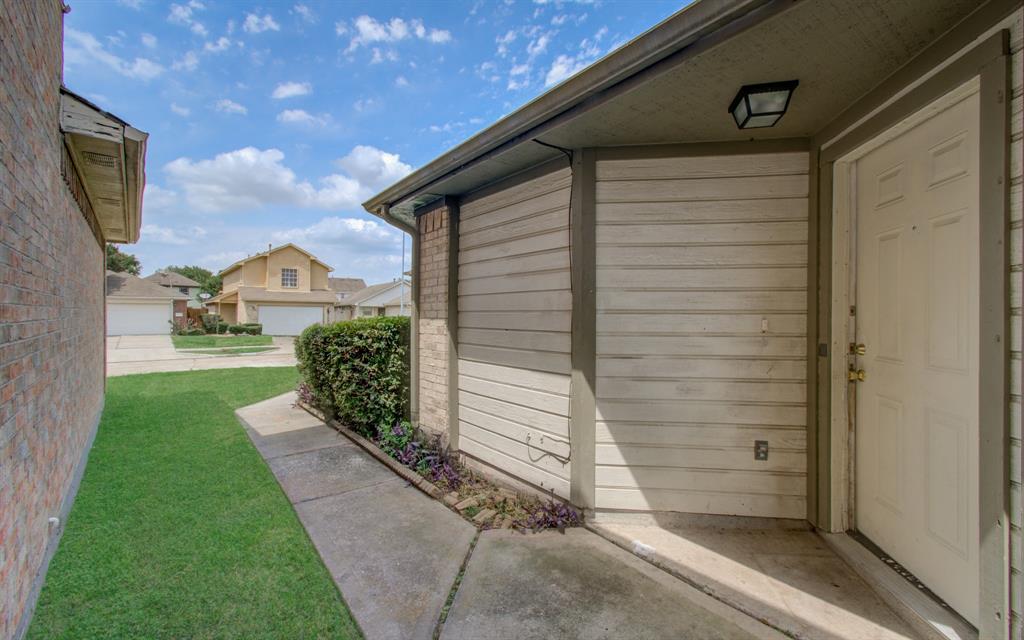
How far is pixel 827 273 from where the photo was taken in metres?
2.59

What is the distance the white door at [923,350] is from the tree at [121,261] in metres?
57.0

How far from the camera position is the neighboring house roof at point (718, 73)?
167cm

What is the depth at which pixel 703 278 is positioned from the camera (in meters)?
2.80

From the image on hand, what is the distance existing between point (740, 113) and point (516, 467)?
301cm

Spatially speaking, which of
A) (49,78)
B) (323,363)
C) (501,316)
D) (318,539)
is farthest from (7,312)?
(323,363)

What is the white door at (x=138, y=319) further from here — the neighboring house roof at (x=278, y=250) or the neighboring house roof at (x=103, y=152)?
the neighboring house roof at (x=103, y=152)

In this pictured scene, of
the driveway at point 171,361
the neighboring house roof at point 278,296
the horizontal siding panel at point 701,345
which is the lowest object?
the driveway at point 171,361

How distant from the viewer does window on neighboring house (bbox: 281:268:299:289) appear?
1206 inches

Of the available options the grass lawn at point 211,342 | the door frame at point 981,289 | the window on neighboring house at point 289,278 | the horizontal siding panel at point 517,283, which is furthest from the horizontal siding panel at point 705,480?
the window on neighboring house at point 289,278

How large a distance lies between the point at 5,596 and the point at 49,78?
3.03 meters

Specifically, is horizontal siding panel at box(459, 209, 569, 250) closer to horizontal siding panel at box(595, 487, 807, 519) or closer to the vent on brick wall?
horizontal siding panel at box(595, 487, 807, 519)

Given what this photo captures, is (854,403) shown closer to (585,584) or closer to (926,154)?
(926,154)

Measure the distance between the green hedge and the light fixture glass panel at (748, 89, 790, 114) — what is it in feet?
13.4

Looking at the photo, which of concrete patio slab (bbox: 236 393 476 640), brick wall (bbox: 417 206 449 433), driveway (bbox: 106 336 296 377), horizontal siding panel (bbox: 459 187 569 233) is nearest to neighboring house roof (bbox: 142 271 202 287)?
driveway (bbox: 106 336 296 377)
